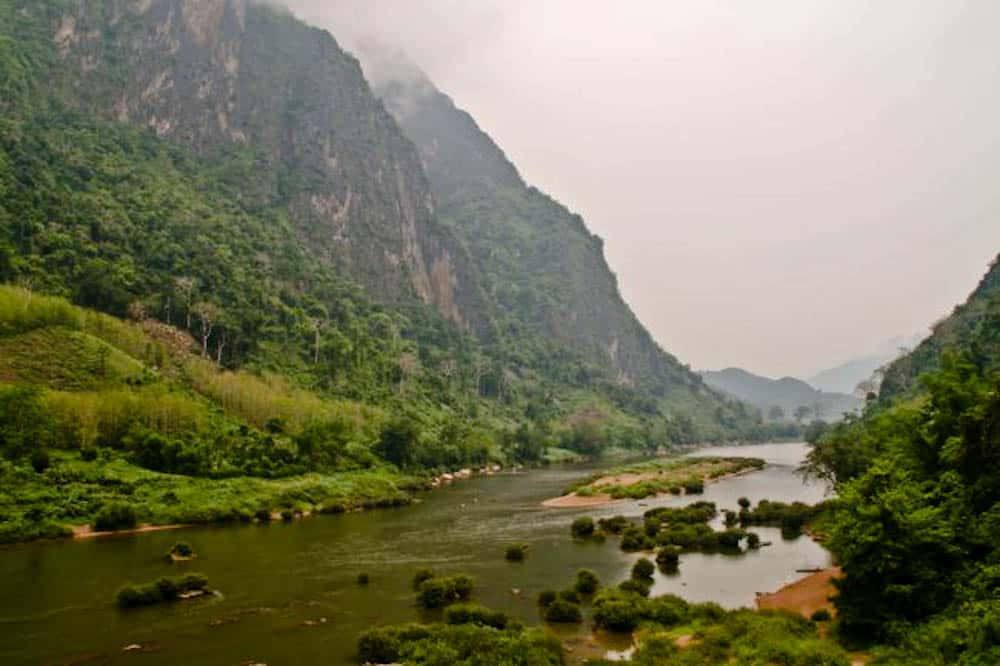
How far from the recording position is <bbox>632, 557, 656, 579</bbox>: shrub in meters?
44.3

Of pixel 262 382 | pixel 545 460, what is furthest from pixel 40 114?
pixel 545 460

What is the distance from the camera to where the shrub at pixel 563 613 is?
1357 inches

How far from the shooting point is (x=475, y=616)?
3278 cm

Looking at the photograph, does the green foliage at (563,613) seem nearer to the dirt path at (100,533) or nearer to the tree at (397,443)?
the dirt path at (100,533)

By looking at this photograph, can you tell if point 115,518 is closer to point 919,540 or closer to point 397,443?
point 397,443

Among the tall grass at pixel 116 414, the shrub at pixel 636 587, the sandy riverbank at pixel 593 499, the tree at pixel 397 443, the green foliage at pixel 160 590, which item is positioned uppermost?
the tall grass at pixel 116 414

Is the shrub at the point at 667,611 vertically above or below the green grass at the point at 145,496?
below

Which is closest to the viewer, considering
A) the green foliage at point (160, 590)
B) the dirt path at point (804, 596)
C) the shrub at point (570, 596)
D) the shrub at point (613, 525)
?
the dirt path at point (804, 596)

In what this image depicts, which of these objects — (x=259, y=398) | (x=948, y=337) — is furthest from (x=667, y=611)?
(x=948, y=337)

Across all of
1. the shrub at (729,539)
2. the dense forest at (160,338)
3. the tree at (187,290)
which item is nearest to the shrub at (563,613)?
the shrub at (729,539)

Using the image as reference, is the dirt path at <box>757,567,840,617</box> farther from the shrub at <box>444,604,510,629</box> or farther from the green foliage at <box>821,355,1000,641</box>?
the shrub at <box>444,604,510,629</box>

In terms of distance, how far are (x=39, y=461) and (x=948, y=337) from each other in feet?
435

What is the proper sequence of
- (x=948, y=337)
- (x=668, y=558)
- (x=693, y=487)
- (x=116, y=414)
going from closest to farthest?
(x=668, y=558) → (x=116, y=414) → (x=693, y=487) → (x=948, y=337)

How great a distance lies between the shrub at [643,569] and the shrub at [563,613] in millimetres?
10427
